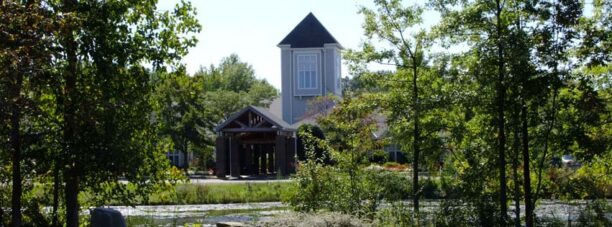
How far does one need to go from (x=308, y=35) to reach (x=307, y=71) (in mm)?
2388

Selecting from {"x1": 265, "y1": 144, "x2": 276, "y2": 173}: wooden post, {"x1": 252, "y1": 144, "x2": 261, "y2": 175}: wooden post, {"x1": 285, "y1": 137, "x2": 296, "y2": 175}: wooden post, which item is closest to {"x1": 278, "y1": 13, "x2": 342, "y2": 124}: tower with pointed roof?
{"x1": 265, "y1": 144, "x2": 276, "y2": 173}: wooden post

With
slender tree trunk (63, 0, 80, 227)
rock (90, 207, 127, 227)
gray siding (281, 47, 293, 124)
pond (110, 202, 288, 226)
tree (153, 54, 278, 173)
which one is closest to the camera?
rock (90, 207, 127, 227)

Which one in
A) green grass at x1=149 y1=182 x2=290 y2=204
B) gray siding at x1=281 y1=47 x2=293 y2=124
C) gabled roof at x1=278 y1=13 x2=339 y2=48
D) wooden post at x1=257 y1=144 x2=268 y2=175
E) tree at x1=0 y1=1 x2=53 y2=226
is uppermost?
gabled roof at x1=278 y1=13 x2=339 y2=48

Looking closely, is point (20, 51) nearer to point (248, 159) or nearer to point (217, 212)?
point (217, 212)

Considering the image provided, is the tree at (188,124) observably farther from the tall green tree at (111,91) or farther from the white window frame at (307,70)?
the tall green tree at (111,91)

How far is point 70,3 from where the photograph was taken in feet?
35.7

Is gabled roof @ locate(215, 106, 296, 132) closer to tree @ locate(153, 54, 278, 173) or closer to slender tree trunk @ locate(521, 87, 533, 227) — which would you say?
tree @ locate(153, 54, 278, 173)

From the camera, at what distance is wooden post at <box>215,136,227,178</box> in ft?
146

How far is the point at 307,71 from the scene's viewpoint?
2041 inches

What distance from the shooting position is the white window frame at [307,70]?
2037 inches

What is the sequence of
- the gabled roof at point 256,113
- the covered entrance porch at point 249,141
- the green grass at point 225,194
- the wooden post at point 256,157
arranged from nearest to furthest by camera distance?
1. the green grass at point 225,194
2. the covered entrance porch at point 249,141
3. the gabled roof at point 256,113
4. the wooden post at point 256,157

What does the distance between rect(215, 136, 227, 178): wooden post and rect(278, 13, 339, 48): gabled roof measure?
9067 mm

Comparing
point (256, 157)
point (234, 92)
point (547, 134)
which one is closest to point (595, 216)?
point (547, 134)

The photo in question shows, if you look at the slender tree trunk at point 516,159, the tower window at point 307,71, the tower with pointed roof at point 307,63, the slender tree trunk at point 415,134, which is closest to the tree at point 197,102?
the slender tree trunk at point 415,134
